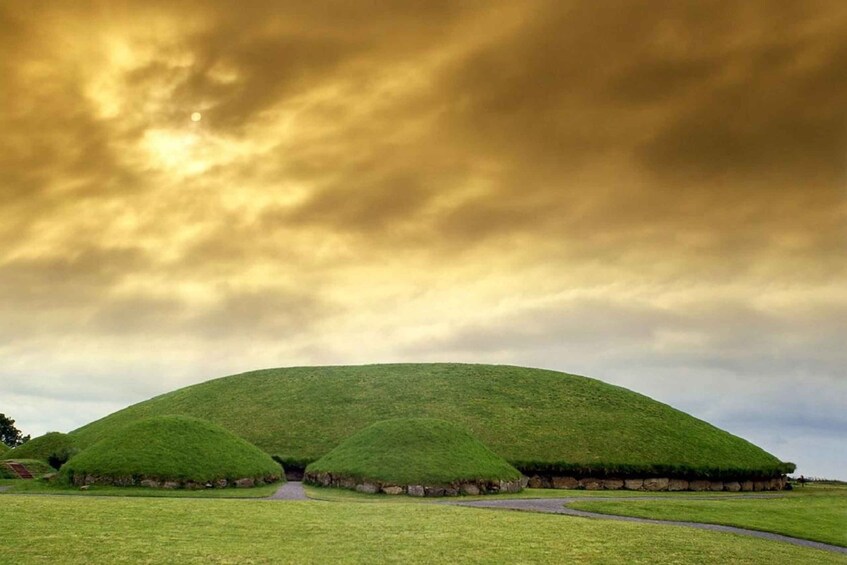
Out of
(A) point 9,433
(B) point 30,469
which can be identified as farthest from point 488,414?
(A) point 9,433

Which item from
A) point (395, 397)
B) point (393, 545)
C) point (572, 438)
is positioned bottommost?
point (393, 545)

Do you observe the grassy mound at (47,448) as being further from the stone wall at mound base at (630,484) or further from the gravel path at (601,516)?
the stone wall at mound base at (630,484)

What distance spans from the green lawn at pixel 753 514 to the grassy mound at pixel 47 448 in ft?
188

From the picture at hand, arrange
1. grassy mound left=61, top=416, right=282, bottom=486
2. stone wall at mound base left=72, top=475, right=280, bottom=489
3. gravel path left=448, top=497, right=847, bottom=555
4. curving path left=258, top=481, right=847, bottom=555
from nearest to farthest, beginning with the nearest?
1. gravel path left=448, top=497, right=847, bottom=555
2. curving path left=258, top=481, right=847, bottom=555
3. stone wall at mound base left=72, top=475, right=280, bottom=489
4. grassy mound left=61, top=416, right=282, bottom=486

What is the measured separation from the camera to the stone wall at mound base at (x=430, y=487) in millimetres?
48094

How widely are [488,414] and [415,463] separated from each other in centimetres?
3104

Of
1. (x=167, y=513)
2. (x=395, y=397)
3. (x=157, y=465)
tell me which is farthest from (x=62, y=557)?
(x=395, y=397)

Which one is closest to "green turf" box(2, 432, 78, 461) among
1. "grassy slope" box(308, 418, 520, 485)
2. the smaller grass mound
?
the smaller grass mound

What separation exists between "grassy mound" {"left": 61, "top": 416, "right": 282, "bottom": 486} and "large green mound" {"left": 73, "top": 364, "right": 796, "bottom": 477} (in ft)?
44.9

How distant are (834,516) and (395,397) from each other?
56.3 m

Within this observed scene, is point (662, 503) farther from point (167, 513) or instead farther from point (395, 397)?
point (395, 397)

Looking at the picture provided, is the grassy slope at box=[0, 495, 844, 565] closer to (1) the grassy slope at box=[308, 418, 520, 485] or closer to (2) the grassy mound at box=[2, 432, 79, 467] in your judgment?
(1) the grassy slope at box=[308, 418, 520, 485]

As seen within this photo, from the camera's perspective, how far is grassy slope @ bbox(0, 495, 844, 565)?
66.8ft

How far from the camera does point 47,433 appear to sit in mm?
77438
